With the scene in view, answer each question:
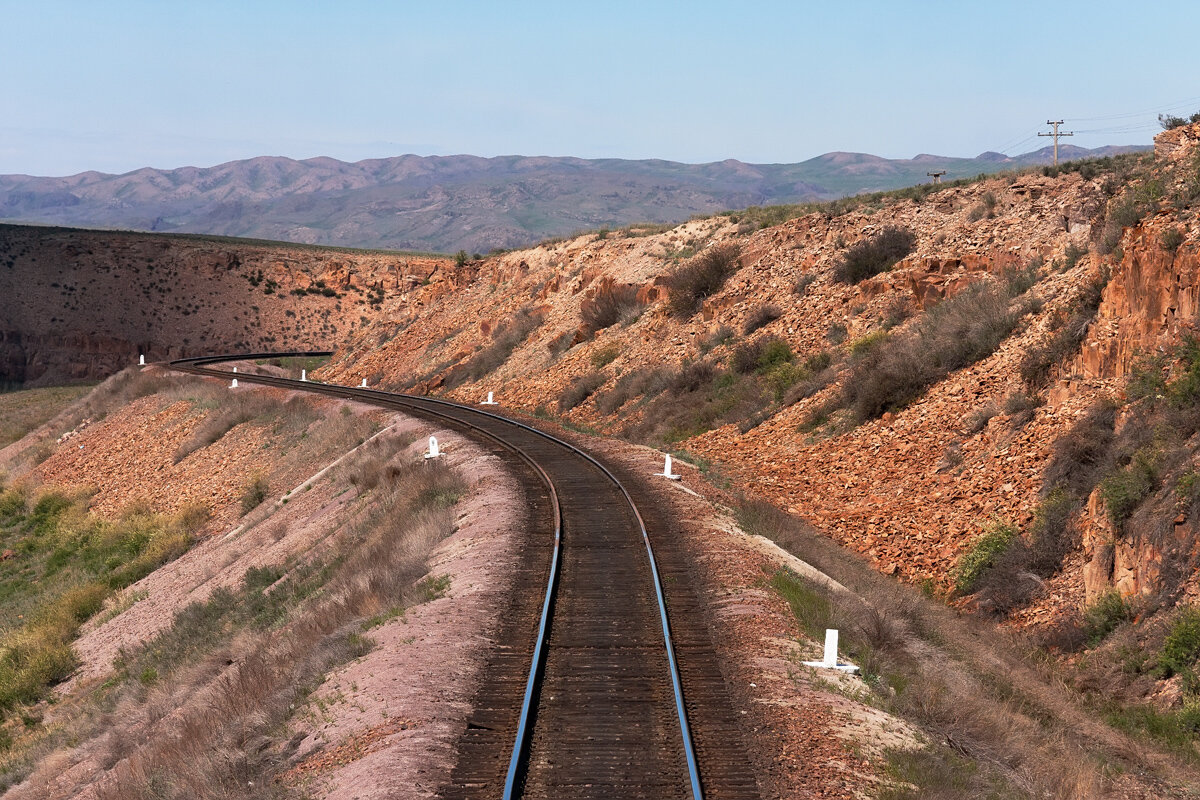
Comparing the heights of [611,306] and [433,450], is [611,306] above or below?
above

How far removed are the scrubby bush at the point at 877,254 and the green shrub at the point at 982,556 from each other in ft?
52.9

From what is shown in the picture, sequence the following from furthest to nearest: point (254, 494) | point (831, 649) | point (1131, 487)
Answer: point (254, 494), point (1131, 487), point (831, 649)

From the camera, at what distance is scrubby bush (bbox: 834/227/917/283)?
33000 mm

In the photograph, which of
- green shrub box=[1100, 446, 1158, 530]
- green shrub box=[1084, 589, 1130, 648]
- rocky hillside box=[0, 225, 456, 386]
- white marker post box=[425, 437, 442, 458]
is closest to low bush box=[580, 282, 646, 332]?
white marker post box=[425, 437, 442, 458]

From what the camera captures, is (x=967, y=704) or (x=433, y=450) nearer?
(x=967, y=704)

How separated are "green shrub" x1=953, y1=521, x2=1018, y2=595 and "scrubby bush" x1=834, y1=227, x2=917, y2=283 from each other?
16.1m

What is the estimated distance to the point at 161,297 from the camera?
94688 mm

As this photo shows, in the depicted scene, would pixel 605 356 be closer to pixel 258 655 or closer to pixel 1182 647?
pixel 258 655

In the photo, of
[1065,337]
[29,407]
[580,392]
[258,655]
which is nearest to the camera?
[258,655]

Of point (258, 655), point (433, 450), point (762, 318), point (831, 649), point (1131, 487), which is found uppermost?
point (762, 318)

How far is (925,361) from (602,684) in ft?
56.2

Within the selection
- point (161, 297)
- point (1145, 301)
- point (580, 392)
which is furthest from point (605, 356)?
point (161, 297)

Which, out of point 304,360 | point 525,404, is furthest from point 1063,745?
point 304,360

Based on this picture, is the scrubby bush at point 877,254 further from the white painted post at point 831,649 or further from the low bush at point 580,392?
the white painted post at point 831,649
